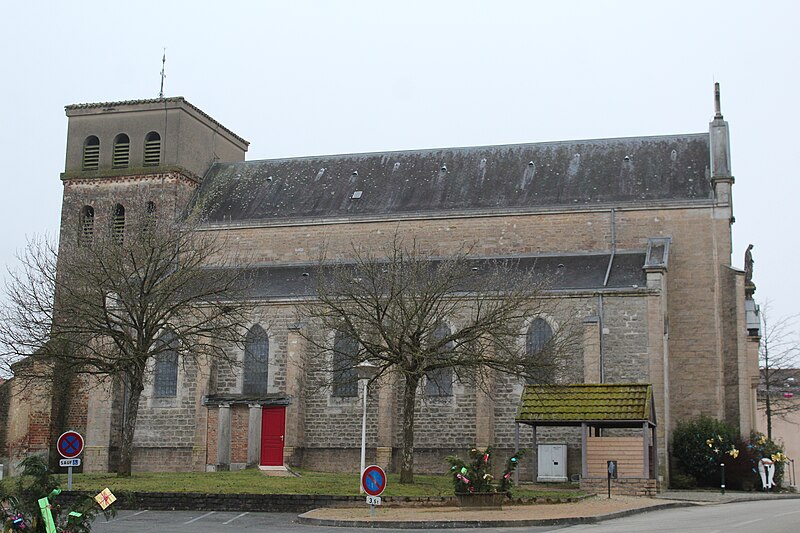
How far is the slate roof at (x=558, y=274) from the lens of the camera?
3391cm

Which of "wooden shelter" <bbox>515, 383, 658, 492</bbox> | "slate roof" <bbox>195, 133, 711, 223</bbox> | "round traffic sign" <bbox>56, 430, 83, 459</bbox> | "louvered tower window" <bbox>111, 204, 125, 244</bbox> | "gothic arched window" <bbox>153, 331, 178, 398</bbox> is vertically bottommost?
"round traffic sign" <bbox>56, 430, 83, 459</bbox>

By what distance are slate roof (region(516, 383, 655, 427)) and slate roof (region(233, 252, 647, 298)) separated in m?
5.54

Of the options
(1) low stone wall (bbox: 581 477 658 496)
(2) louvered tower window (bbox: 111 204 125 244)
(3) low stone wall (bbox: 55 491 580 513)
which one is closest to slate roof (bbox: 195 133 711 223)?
(2) louvered tower window (bbox: 111 204 125 244)

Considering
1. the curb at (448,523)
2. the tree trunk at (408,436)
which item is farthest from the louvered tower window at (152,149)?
the curb at (448,523)

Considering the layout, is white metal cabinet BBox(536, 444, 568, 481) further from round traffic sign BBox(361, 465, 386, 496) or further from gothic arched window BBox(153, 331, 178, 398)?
gothic arched window BBox(153, 331, 178, 398)

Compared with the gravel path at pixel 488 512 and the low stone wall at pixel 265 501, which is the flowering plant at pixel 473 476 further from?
the low stone wall at pixel 265 501

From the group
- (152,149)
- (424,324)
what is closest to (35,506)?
(424,324)

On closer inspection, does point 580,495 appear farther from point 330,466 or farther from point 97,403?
point 97,403

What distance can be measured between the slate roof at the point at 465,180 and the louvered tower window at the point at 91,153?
4.48 metres

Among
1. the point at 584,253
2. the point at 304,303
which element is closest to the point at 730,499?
the point at 584,253

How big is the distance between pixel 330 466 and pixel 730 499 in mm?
13414

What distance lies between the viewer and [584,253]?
36.8 m

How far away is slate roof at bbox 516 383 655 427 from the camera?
2697 centimetres

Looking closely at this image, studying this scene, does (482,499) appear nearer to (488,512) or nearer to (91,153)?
(488,512)
